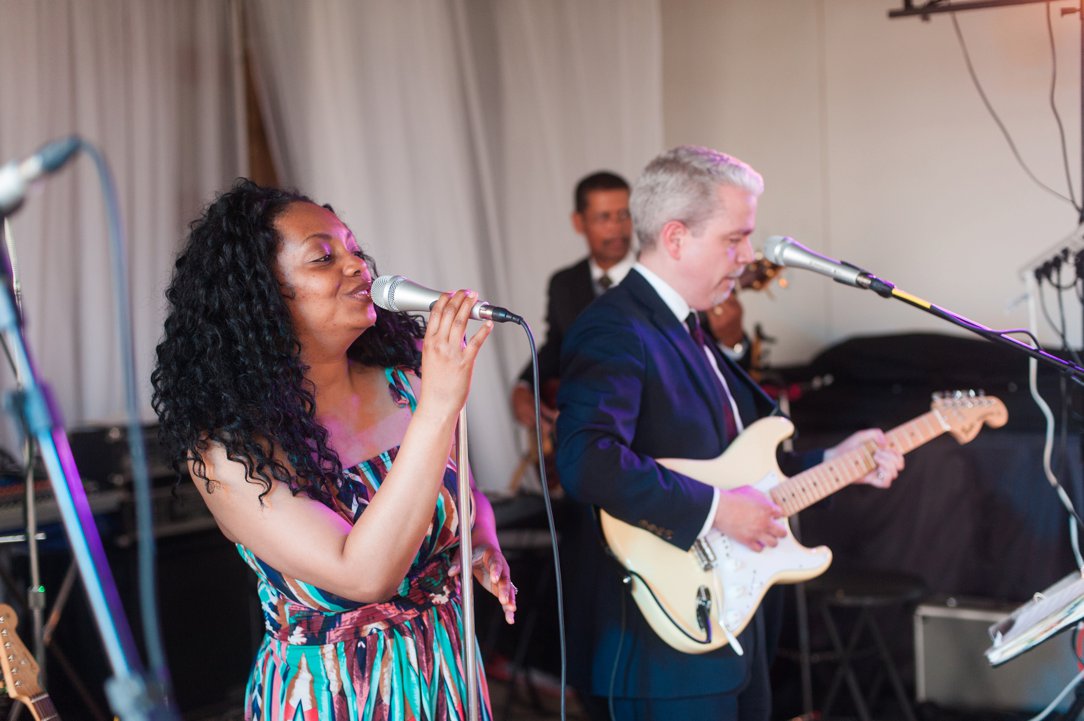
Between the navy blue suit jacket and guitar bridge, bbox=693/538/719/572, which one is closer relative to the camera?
the navy blue suit jacket

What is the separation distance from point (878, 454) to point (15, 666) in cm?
204

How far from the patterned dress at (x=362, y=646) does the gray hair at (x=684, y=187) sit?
39.4 inches

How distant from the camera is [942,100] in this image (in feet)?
17.4

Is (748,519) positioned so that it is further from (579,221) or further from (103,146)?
(103,146)

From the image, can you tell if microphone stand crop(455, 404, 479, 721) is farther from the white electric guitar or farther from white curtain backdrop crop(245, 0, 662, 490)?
white curtain backdrop crop(245, 0, 662, 490)

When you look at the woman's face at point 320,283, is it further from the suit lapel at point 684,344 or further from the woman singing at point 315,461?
the suit lapel at point 684,344

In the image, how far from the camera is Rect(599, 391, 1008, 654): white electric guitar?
256 centimetres

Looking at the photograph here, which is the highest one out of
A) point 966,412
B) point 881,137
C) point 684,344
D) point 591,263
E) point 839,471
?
point 881,137

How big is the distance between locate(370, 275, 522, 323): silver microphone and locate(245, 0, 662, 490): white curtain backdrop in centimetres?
252

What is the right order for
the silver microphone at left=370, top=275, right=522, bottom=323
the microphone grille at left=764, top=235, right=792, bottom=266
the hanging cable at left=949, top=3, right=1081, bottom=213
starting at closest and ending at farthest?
the silver microphone at left=370, top=275, right=522, bottom=323 < the microphone grille at left=764, top=235, right=792, bottom=266 < the hanging cable at left=949, top=3, right=1081, bottom=213

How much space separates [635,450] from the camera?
264 centimetres

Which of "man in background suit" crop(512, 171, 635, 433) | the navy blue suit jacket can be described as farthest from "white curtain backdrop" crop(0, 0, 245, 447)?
the navy blue suit jacket

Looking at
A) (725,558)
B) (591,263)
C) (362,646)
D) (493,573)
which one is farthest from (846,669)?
(362,646)

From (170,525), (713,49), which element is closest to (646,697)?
(170,525)
